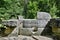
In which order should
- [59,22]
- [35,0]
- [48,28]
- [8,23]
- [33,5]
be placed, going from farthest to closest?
[35,0], [33,5], [8,23], [48,28], [59,22]

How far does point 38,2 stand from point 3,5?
916 centimetres

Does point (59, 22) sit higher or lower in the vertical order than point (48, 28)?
higher

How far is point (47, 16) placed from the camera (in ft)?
9.86

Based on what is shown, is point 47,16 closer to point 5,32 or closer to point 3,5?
point 5,32

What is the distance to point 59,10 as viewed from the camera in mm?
19703

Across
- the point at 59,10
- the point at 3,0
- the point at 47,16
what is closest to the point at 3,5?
the point at 3,0

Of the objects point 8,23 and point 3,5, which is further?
point 3,5

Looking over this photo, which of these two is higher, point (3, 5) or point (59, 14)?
point (3, 5)

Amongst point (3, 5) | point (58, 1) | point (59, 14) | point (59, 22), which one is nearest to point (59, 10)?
point (59, 14)

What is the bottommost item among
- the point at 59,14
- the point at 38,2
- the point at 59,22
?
the point at 59,14

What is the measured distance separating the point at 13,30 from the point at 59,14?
57.2 ft

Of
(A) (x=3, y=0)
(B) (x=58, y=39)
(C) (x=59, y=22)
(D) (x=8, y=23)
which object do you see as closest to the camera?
(C) (x=59, y=22)

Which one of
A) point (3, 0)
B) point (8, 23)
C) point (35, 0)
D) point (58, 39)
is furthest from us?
point (35, 0)

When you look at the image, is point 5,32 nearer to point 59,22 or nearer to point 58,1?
point 59,22
